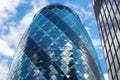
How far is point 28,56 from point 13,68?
4.46 metres

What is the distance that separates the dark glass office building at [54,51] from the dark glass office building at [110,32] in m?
19.5

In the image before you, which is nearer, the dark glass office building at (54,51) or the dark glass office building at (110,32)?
the dark glass office building at (110,32)

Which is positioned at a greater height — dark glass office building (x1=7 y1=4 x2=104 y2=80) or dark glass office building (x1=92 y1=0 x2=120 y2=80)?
dark glass office building (x1=7 y1=4 x2=104 y2=80)

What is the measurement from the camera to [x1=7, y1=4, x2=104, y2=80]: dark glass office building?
49.5 m

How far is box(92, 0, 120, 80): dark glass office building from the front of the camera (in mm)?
21641

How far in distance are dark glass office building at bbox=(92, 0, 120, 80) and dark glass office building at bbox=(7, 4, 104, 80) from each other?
19.5m

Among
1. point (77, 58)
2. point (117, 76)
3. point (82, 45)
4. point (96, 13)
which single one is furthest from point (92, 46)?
point (117, 76)

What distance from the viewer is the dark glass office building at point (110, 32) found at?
71.0 feet

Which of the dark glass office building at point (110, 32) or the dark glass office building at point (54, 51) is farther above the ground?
the dark glass office building at point (54, 51)

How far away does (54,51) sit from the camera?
52406mm

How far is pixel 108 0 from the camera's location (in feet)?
82.4

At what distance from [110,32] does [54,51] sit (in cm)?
2864

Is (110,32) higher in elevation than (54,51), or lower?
lower

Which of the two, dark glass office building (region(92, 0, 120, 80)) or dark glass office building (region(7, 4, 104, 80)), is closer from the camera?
dark glass office building (region(92, 0, 120, 80))
